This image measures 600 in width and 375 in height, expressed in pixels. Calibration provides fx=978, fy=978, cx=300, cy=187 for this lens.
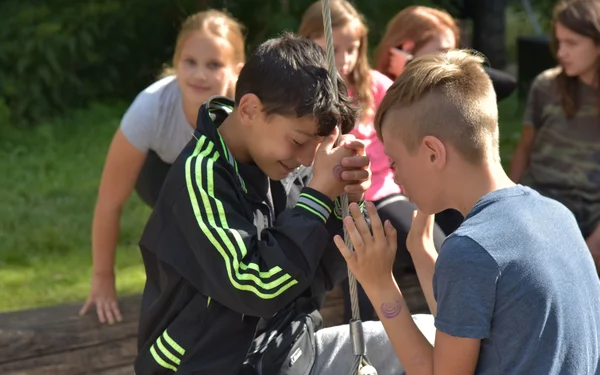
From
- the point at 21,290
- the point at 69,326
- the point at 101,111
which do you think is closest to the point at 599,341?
the point at 69,326

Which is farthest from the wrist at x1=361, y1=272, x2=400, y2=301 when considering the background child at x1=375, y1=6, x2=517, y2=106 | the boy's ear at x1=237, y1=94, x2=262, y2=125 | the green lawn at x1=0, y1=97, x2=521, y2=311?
the green lawn at x1=0, y1=97, x2=521, y2=311

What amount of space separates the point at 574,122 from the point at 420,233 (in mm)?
1775

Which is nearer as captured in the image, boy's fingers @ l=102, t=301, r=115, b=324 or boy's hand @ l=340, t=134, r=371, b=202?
boy's hand @ l=340, t=134, r=371, b=202

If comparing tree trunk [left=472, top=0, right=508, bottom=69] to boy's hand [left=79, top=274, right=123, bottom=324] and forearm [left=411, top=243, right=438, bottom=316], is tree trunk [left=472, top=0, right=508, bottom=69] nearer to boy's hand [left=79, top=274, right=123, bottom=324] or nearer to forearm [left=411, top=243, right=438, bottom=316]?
boy's hand [left=79, top=274, right=123, bottom=324]

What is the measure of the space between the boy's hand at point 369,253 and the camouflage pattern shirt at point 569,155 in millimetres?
2013

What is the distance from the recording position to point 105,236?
3.29 meters

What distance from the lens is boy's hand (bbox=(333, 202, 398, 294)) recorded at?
2.03 meters

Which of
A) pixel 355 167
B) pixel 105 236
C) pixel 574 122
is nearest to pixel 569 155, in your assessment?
pixel 574 122

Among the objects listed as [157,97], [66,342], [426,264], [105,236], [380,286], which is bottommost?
[66,342]

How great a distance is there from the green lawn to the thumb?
6.54 feet

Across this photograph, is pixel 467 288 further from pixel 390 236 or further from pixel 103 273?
pixel 103 273

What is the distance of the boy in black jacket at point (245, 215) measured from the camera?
6.91 ft

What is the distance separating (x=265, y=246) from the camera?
2.12 metres

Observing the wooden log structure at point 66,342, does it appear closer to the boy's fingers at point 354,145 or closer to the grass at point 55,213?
the grass at point 55,213
